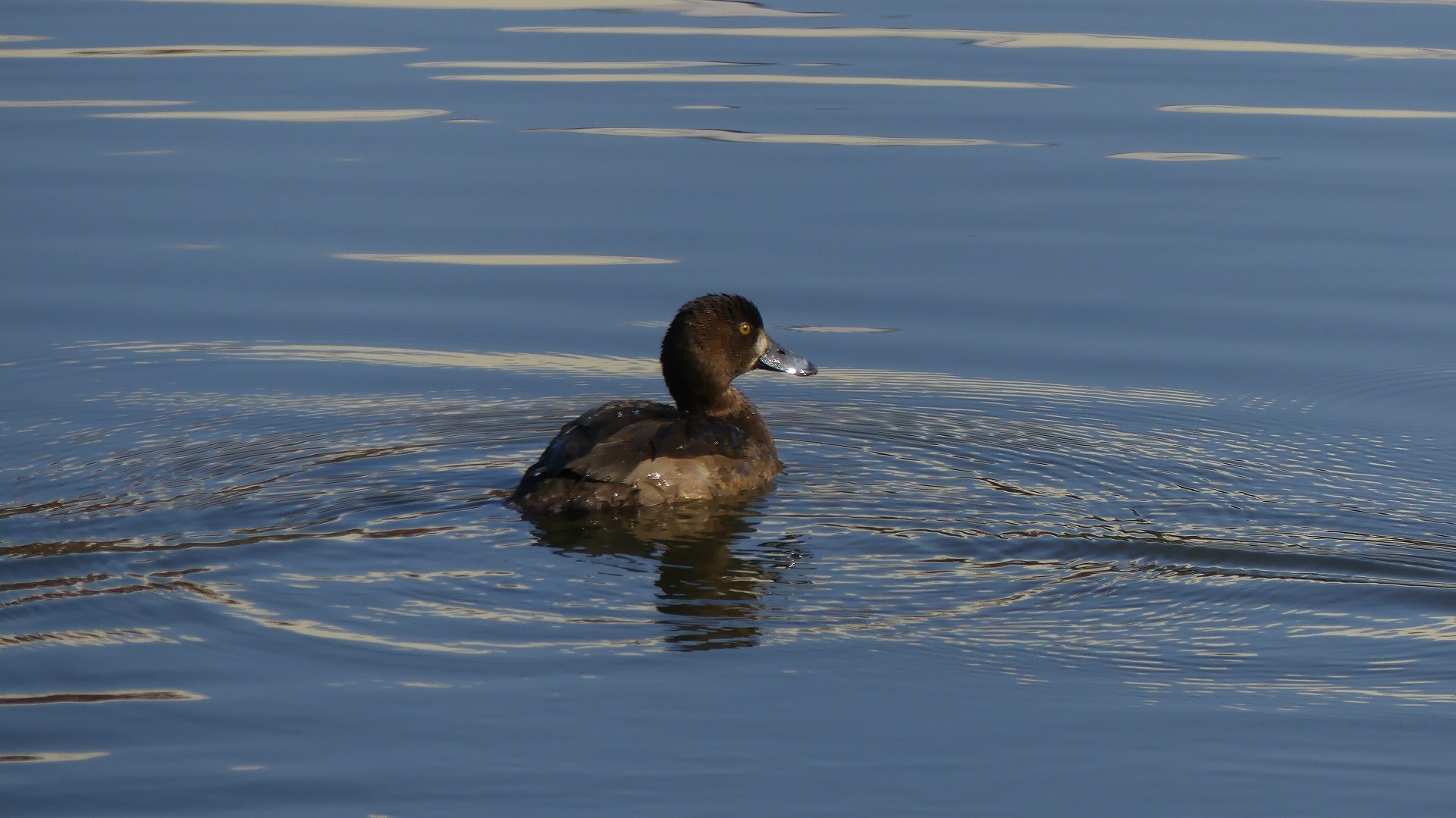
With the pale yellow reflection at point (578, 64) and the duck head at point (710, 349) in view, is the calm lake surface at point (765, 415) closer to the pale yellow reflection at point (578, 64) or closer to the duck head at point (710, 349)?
the pale yellow reflection at point (578, 64)

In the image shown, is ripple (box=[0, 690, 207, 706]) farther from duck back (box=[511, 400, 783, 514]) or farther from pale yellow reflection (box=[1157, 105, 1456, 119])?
pale yellow reflection (box=[1157, 105, 1456, 119])

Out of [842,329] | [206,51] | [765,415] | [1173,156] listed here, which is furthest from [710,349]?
[206,51]

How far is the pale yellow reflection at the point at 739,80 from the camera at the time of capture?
1727cm

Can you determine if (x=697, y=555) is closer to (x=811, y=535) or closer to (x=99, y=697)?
(x=811, y=535)

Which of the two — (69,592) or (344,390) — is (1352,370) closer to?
(344,390)

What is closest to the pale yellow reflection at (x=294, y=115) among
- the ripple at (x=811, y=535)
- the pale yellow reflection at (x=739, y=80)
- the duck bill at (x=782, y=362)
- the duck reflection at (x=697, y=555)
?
the pale yellow reflection at (x=739, y=80)

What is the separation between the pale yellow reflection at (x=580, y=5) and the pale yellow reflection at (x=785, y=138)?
5859mm

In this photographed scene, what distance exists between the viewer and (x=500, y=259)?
12680mm

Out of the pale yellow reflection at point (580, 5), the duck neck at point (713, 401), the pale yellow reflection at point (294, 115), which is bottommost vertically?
the duck neck at point (713, 401)

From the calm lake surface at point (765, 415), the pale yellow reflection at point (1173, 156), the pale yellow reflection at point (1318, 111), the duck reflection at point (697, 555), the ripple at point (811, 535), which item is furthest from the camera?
the pale yellow reflection at point (1318, 111)

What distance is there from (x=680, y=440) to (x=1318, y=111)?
9162 mm

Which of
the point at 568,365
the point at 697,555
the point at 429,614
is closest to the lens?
the point at 429,614

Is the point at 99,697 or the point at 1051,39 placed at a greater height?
the point at 1051,39

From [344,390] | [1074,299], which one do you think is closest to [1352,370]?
[1074,299]
